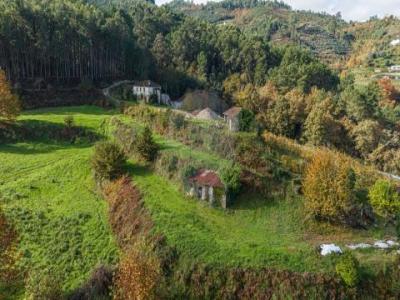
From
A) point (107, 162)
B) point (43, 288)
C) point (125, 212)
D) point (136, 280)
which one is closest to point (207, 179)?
point (125, 212)

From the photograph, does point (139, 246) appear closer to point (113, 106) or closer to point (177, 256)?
point (177, 256)

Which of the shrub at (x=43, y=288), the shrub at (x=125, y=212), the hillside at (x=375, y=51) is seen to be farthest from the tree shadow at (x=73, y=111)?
the hillside at (x=375, y=51)

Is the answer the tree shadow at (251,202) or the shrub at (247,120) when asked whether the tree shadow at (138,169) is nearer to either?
the tree shadow at (251,202)

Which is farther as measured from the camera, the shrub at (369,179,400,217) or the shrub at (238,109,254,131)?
the shrub at (238,109,254,131)

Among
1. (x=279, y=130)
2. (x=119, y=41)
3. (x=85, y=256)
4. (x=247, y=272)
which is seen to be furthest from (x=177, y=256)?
(x=119, y=41)

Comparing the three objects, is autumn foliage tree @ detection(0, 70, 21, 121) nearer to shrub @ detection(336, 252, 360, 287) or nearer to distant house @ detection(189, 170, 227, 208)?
distant house @ detection(189, 170, 227, 208)

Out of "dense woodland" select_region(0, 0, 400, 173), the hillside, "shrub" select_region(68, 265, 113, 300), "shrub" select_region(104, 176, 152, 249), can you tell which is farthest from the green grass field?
the hillside

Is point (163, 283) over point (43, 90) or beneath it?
beneath
